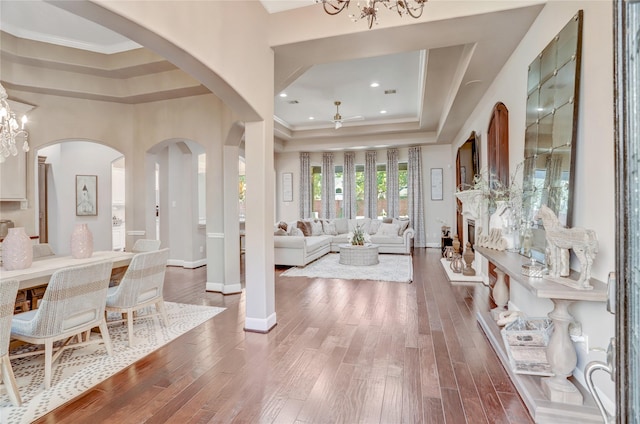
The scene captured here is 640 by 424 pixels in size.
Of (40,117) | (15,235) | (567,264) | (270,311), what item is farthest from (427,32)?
(40,117)

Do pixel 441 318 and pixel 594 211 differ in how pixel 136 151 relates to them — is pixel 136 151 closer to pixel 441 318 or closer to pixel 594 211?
pixel 441 318

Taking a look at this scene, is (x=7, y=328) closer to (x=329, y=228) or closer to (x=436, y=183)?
(x=329, y=228)

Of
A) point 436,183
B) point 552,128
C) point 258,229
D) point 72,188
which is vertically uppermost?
point 436,183

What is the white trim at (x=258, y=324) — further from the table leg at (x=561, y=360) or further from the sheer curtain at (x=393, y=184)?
the sheer curtain at (x=393, y=184)

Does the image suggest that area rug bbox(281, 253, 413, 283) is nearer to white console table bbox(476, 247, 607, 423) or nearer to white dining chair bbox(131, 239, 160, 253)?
white dining chair bbox(131, 239, 160, 253)

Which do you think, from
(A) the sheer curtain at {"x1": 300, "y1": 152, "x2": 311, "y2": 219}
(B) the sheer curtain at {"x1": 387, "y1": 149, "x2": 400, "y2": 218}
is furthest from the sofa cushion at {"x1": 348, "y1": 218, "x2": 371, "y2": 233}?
(A) the sheer curtain at {"x1": 300, "y1": 152, "x2": 311, "y2": 219}

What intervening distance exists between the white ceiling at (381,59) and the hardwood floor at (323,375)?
3.03m

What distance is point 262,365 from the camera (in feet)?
8.56

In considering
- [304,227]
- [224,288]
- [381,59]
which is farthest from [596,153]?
[304,227]

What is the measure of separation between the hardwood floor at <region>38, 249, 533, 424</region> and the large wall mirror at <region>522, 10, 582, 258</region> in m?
1.23

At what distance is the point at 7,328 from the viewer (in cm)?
197

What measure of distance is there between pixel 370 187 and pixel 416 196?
148 cm

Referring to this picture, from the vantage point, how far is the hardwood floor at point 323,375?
198 cm

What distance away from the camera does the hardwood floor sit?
1977 millimetres
